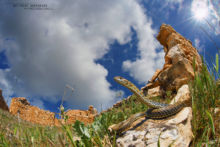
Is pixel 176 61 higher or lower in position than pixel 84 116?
higher

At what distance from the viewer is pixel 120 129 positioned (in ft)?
13.9

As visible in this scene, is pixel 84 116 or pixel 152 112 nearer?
pixel 84 116

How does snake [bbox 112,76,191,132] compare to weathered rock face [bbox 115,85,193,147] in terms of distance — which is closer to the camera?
weathered rock face [bbox 115,85,193,147]

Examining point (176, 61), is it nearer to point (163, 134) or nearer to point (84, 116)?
point (163, 134)

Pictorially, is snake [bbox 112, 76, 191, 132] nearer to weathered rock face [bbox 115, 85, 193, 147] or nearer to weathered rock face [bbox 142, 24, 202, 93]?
weathered rock face [bbox 115, 85, 193, 147]

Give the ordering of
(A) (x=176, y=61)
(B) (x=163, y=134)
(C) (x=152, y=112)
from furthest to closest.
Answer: (A) (x=176, y=61) < (C) (x=152, y=112) < (B) (x=163, y=134)

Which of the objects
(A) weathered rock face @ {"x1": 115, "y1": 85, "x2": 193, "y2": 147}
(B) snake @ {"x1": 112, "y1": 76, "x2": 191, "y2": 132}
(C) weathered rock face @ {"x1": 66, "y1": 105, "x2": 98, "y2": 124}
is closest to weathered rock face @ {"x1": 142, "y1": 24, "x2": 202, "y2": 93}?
(C) weathered rock face @ {"x1": 66, "y1": 105, "x2": 98, "y2": 124}

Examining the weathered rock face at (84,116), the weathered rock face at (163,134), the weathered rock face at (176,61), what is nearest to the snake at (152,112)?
the weathered rock face at (163,134)

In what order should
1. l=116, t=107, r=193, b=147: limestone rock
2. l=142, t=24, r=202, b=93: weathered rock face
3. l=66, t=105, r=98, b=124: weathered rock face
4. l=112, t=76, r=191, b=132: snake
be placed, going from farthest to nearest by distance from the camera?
l=142, t=24, r=202, b=93: weathered rock face, l=112, t=76, r=191, b=132: snake, l=66, t=105, r=98, b=124: weathered rock face, l=116, t=107, r=193, b=147: limestone rock

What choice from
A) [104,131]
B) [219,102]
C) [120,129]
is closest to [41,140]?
[104,131]

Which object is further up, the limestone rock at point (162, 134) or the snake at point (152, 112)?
the snake at point (152, 112)

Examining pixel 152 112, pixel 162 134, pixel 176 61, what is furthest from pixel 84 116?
pixel 176 61

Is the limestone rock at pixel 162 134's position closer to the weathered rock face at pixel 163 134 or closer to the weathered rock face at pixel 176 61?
the weathered rock face at pixel 163 134

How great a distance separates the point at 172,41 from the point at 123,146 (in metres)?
17.9
